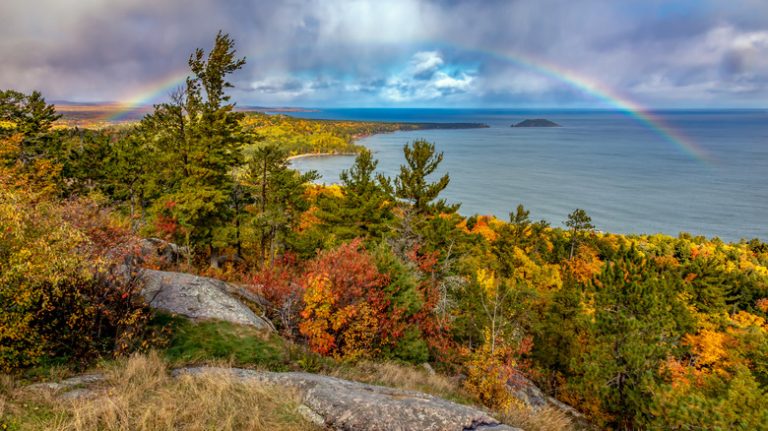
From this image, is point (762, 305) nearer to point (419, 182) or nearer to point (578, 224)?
point (578, 224)

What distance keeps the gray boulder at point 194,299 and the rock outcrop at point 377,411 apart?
21.6 ft

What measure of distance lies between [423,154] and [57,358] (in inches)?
1055

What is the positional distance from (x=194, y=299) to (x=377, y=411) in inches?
404

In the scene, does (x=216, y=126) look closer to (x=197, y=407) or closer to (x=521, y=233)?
(x=197, y=407)

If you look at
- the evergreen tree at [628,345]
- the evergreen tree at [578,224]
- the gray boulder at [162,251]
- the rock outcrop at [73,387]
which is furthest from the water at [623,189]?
the rock outcrop at [73,387]

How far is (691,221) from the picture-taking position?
328ft

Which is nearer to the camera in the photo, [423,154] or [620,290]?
[620,290]

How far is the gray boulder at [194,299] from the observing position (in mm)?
14008

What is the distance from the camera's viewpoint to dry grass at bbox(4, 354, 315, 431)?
604 cm

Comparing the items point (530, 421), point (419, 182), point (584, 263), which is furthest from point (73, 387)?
point (584, 263)

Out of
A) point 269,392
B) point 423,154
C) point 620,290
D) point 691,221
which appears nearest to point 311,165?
point 691,221

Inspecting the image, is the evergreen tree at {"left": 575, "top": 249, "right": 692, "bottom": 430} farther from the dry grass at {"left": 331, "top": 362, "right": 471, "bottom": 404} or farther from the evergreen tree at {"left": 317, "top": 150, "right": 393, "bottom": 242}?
the evergreen tree at {"left": 317, "top": 150, "right": 393, "bottom": 242}

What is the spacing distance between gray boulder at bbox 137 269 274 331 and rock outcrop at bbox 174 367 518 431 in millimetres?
6569

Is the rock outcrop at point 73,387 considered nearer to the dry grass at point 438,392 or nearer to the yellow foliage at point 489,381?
the dry grass at point 438,392
